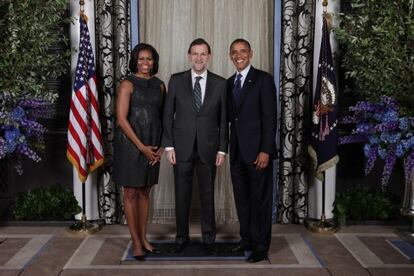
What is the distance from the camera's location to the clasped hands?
443 centimetres

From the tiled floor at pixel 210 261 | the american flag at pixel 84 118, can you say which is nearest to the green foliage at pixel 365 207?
the tiled floor at pixel 210 261

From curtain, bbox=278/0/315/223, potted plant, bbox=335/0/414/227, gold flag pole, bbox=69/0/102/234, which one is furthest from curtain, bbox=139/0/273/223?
potted plant, bbox=335/0/414/227

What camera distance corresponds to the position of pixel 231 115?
15.1 feet

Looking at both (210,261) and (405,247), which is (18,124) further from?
(405,247)

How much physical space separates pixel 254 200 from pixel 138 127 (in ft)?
3.57

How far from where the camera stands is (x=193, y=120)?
4.50 m

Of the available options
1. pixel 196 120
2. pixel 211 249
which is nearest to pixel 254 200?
pixel 211 249

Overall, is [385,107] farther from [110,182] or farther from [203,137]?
[110,182]

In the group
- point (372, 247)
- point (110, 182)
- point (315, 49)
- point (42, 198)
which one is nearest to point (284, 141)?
point (315, 49)

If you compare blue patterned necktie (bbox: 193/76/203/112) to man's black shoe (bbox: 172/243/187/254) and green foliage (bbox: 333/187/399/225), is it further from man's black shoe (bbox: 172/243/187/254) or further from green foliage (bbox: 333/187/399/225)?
green foliage (bbox: 333/187/399/225)

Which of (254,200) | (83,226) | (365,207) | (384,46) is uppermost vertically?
(384,46)

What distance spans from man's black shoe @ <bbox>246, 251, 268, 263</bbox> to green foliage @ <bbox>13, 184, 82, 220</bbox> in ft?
6.41

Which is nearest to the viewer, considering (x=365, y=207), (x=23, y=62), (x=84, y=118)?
(x=23, y=62)

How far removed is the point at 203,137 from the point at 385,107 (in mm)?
1697
